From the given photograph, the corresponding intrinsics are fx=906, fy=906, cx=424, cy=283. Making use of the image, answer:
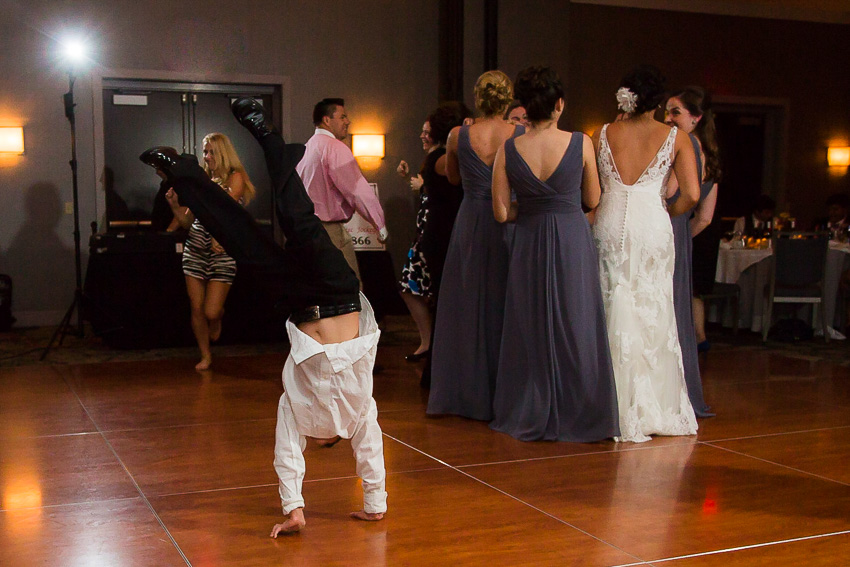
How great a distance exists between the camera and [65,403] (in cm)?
493

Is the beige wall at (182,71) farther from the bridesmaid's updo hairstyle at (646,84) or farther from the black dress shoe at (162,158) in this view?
the black dress shoe at (162,158)

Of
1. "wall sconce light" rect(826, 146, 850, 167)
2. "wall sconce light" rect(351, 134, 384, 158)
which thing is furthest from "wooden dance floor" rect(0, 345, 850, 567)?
"wall sconce light" rect(826, 146, 850, 167)

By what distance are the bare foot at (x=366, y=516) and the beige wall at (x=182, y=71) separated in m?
6.67

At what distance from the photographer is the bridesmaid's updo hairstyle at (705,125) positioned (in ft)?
17.0

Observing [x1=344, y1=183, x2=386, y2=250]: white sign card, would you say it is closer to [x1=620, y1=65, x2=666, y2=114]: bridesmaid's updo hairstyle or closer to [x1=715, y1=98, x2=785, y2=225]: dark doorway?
[x1=620, y1=65, x2=666, y2=114]: bridesmaid's updo hairstyle

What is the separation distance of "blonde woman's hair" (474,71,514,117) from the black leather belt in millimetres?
1994

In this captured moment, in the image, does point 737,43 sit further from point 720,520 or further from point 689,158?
point 720,520

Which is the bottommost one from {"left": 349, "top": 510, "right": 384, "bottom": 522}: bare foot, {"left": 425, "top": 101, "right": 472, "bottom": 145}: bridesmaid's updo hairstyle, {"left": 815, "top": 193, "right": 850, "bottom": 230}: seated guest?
{"left": 349, "top": 510, "right": 384, "bottom": 522}: bare foot

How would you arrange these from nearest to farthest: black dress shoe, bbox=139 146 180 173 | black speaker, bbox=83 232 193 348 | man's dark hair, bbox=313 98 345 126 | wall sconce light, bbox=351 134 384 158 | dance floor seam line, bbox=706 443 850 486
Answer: black dress shoe, bbox=139 146 180 173 < dance floor seam line, bbox=706 443 850 486 < man's dark hair, bbox=313 98 345 126 < black speaker, bbox=83 232 193 348 < wall sconce light, bbox=351 134 384 158

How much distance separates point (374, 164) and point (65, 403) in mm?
5452

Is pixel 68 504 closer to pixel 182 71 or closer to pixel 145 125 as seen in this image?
pixel 145 125

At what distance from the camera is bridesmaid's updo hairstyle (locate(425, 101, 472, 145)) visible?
5129mm

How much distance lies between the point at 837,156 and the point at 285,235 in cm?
1112

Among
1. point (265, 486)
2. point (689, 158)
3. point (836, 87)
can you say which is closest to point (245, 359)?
point (265, 486)
